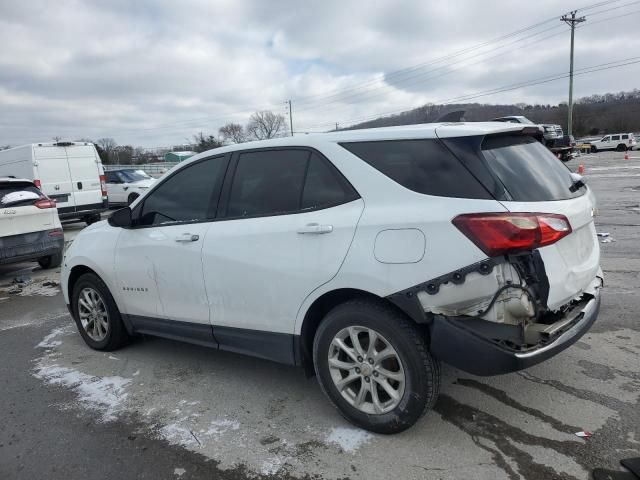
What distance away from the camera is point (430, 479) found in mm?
2600

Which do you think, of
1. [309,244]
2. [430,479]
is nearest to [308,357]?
[309,244]

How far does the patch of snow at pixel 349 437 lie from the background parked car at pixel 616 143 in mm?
53845

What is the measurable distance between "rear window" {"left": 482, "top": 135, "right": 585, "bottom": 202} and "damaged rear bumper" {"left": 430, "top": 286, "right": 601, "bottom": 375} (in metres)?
0.75

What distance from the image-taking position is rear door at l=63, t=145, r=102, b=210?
45.0ft

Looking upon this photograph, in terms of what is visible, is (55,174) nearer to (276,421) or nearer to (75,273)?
(75,273)

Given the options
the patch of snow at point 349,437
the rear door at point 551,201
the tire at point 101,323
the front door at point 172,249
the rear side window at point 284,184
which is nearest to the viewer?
the rear door at point 551,201

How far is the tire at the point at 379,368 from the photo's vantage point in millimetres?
2789

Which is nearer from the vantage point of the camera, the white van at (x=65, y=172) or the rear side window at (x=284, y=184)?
the rear side window at (x=284, y=184)

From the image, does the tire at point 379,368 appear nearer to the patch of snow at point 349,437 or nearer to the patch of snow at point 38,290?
the patch of snow at point 349,437

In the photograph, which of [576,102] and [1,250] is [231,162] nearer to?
[1,250]

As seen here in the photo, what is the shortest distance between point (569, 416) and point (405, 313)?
1.27 metres

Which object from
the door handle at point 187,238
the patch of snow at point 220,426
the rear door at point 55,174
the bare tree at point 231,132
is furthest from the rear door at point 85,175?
the bare tree at point 231,132

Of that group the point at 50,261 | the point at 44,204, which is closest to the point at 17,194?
the point at 44,204

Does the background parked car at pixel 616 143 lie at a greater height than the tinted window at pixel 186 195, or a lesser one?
lesser
